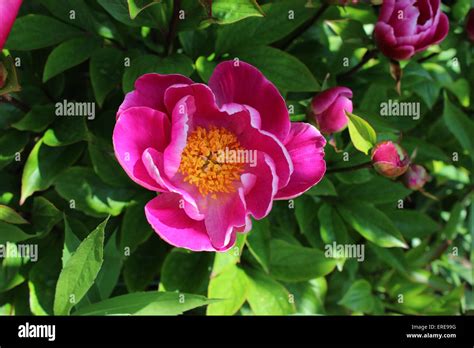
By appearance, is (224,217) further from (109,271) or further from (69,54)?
(69,54)

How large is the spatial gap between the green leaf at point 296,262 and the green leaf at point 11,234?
0.47 metres

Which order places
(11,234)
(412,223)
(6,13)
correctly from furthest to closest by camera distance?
(412,223), (11,234), (6,13)

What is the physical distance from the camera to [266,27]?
1.16 m

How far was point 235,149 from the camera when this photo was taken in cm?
97

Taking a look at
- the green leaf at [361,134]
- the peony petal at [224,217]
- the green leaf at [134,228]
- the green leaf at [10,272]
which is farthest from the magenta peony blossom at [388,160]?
the green leaf at [10,272]

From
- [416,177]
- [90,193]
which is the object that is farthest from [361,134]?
[90,193]

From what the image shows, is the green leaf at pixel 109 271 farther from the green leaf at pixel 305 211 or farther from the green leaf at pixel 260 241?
the green leaf at pixel 305 211

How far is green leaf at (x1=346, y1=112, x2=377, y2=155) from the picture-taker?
97 centimetres

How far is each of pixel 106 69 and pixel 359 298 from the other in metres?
0.75

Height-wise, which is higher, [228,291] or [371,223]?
[371,223]

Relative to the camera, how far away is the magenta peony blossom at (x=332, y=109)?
1.00 metres

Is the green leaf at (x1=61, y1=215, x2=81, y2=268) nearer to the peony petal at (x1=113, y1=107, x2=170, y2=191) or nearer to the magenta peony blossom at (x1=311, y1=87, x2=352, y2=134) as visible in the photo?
the peony petal at (x1=113, y1=107, x2=170, y2=191)
